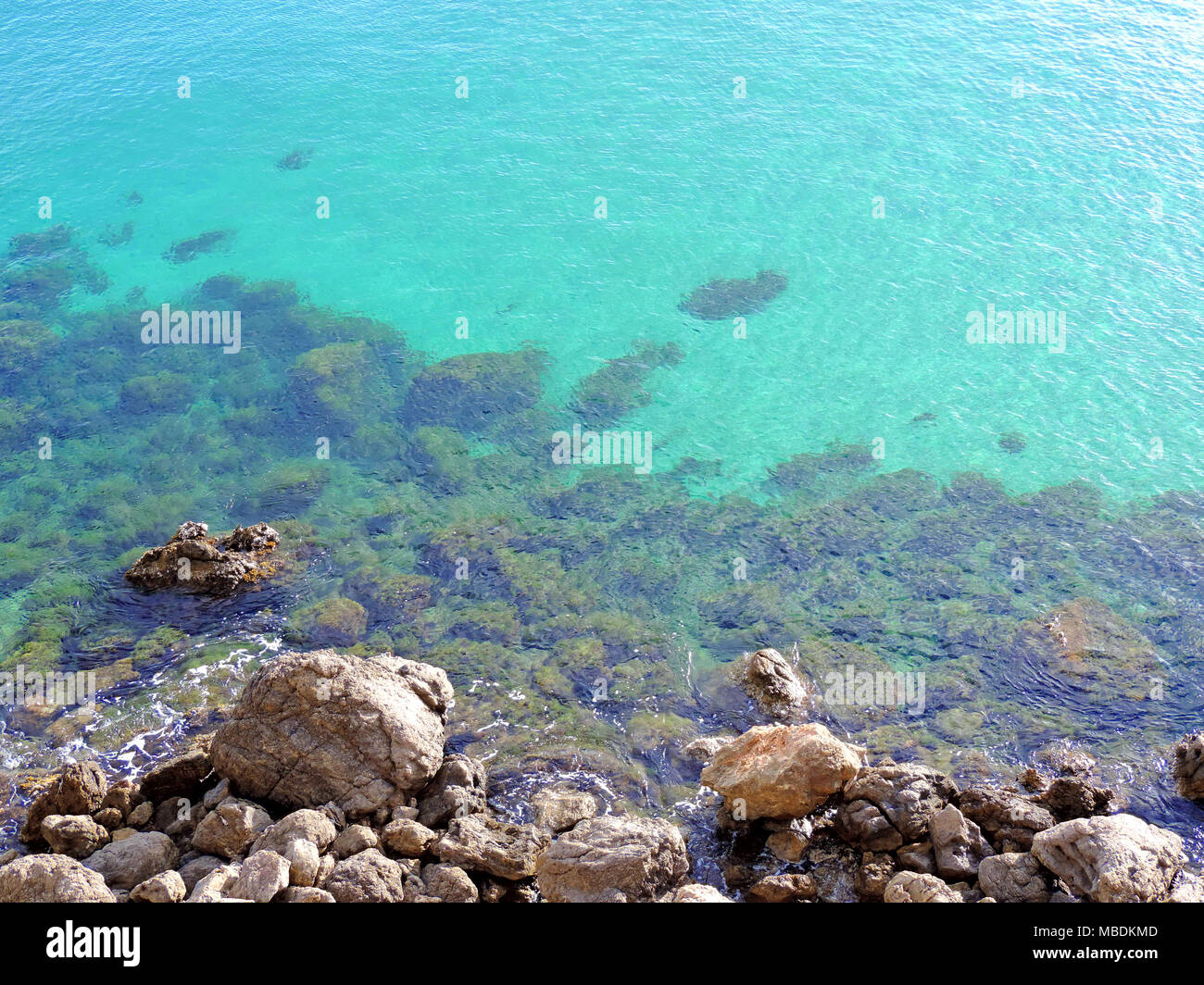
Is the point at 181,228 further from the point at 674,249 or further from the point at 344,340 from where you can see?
the point at 674,249

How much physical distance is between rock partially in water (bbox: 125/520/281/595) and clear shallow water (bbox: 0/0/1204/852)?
0.71 meters

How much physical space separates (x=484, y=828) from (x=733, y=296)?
819 inches

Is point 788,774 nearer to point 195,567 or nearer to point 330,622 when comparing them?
point 330,622

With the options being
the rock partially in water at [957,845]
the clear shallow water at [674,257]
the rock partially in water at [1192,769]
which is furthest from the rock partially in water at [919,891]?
the rock partially in water at [1192,769]

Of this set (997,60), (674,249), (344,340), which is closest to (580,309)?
(674,249)

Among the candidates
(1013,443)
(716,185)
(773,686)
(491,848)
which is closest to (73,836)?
(491,848)

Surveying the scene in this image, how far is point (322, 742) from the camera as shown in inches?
629

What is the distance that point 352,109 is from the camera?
41.5 meters

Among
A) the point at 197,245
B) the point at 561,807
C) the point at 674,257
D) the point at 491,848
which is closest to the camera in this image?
the point at 491,848

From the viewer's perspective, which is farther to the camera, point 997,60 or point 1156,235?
point 997,60

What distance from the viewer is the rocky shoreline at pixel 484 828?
13.4m

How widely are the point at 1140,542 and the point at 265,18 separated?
148 feet

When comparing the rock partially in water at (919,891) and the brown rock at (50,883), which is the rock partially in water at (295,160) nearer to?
the brown rock at (50,883)

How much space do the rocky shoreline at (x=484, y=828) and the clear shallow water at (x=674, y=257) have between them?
7.67ft
